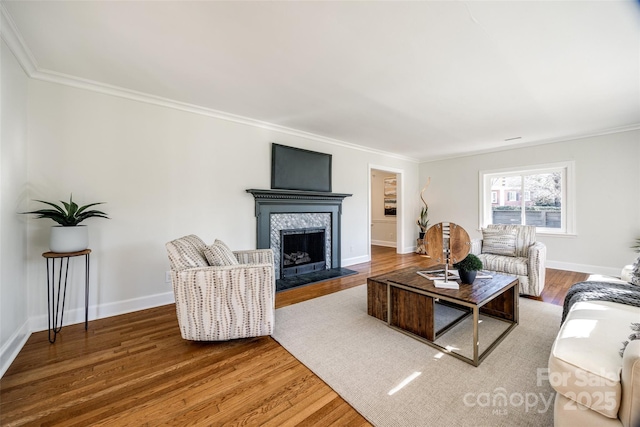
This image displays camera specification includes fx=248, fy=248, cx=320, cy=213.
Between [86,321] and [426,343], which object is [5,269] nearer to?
[86,321]

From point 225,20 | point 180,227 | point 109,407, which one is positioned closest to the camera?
point 109,407

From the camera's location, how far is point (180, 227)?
3.10 m

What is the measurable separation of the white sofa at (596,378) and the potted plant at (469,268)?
0.89m

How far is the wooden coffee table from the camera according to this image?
195cm

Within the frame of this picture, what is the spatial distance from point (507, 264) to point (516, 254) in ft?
1.55

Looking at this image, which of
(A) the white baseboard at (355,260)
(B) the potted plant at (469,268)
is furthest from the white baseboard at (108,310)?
(B) the potted plant at (469,268)

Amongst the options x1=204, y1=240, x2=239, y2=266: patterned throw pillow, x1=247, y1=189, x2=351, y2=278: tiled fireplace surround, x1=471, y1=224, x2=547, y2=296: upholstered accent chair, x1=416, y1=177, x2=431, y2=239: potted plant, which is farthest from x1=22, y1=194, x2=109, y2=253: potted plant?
x1=416, y1=177, x2=431, y2=239: potted plant

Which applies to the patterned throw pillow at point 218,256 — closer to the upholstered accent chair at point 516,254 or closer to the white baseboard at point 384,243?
the upholstered accent chair at point 516,254

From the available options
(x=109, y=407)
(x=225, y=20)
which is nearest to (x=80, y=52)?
(x=225, y=20)

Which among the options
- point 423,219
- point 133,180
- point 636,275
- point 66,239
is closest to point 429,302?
point 636,275

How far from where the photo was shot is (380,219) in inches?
306

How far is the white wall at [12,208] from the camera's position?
183cm

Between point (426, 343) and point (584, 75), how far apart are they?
9.83ft

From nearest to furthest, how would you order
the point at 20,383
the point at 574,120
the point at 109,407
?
the point at 109,407
the point at 20,383
the point at 574,120
